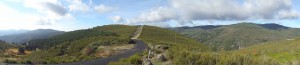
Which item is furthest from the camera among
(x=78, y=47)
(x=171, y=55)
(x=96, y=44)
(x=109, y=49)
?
(x=78, y=47)

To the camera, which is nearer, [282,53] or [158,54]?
[282,53]

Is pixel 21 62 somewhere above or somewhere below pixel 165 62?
below

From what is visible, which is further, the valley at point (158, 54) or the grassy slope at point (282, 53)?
the grassy slope at point (282, 53)

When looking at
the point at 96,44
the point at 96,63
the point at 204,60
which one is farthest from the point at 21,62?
the point at 204,60

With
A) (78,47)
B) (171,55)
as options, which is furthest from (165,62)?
(78,47)

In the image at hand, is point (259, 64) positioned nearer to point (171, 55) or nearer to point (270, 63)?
point (270, 63)

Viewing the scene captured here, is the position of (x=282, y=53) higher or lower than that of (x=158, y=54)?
higher

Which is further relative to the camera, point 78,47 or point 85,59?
point 78,47

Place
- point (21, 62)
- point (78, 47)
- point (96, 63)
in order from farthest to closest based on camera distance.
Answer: point (78, 47)
point (21, 62)
point (96, 63)

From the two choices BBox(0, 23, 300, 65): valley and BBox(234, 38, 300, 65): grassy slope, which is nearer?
BBox(0, 23, 300, 65): valley

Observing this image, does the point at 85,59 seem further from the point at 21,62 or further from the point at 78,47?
the point at 78,47
